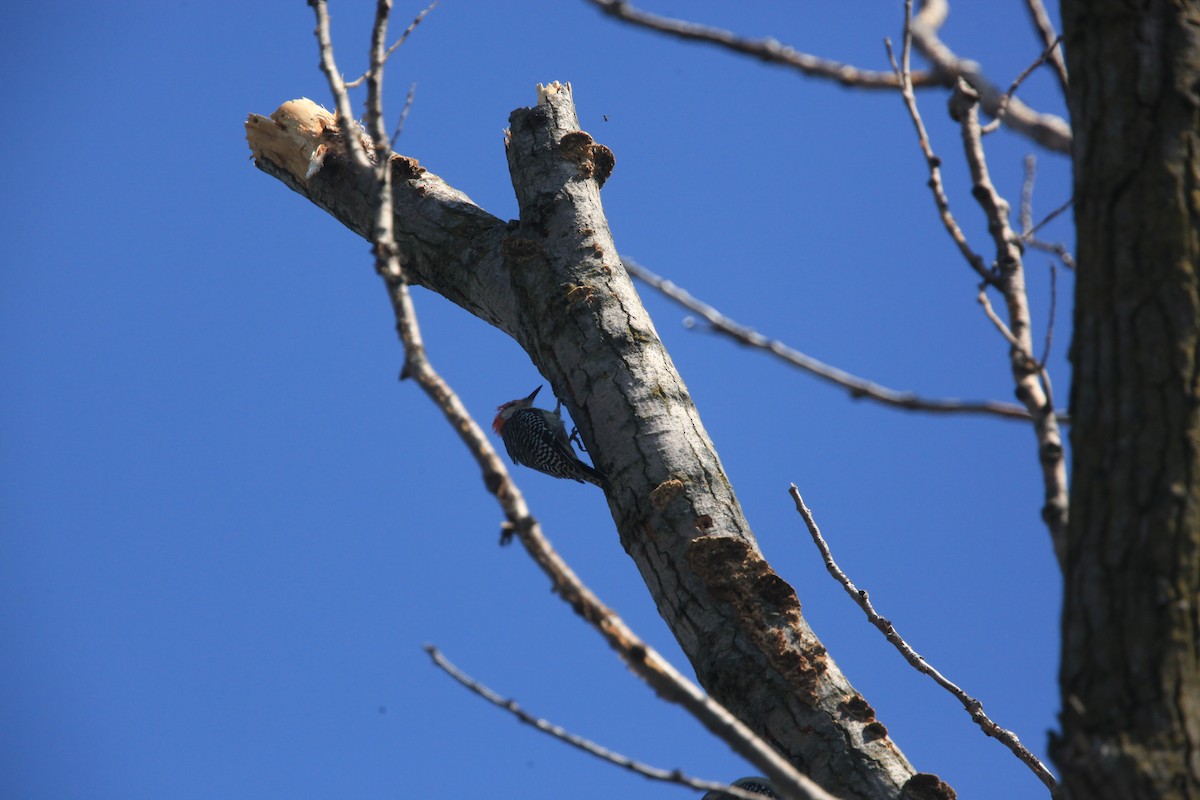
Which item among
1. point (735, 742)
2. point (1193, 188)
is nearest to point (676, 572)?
point (735, 742)

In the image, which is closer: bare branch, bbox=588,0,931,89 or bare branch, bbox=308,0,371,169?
bare branch, bbox=588,0,931,89

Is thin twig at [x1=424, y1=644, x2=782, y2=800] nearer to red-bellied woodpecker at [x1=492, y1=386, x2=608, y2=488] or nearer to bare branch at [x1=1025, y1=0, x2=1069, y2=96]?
bare branch at [x1=1025, y1=0, x2=1069, y2=96]

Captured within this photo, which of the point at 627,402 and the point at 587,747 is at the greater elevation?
the point at 627,402

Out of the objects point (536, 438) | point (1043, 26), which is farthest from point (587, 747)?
point (536, 438)

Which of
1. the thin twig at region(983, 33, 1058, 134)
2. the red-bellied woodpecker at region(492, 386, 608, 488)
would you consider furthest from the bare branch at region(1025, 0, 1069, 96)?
the red-bellied woodpecker at region(492, 386, 608, 488)

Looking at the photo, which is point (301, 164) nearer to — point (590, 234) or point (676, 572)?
point (590, 234)

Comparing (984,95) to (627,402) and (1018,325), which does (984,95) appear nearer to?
(1018,325)

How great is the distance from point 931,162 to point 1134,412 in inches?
28.4

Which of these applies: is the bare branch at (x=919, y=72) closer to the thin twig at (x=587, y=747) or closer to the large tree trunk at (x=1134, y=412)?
the large tree trunk at (x=1134, y=412)

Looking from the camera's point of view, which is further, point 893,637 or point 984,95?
point 893,637

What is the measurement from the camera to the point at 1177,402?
1943 millimetres

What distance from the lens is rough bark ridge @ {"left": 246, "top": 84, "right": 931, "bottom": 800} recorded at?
3199 mm

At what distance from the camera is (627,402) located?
12.8ft

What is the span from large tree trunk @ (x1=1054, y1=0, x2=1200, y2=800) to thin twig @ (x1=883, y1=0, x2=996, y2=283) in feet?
0.70
